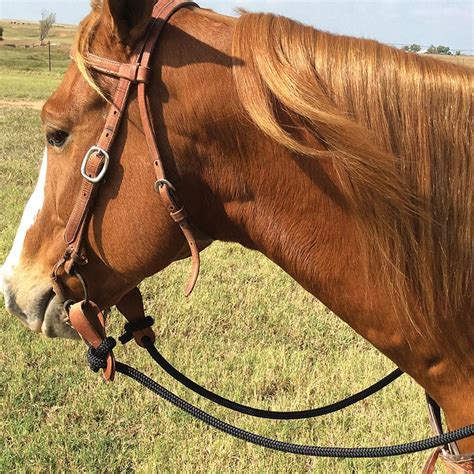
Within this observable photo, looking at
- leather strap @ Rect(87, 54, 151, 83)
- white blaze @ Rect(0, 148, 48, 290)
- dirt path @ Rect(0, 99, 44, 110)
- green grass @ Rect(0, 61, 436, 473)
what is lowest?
dirt path @ Rect(0, 99, 44, 110)

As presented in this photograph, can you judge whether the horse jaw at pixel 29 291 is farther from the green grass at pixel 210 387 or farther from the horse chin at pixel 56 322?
the green grass at pixel 210 387

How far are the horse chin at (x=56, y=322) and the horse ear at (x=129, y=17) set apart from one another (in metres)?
0.79

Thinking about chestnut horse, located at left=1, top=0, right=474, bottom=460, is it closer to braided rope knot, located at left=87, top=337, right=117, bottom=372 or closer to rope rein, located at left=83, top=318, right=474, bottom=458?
rope rein, located at left=83, top=318, right=474, bottom=458

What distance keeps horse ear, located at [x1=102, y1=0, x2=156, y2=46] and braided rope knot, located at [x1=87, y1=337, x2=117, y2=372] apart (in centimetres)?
89

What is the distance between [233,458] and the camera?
3.07 metres

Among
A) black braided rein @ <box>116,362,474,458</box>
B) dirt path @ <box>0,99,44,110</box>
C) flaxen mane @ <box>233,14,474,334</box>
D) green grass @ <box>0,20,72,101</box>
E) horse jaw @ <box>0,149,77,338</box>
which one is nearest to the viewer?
flaxen mane @ <box>233,14,474,334</box>

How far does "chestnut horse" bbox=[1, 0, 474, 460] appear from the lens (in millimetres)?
1271

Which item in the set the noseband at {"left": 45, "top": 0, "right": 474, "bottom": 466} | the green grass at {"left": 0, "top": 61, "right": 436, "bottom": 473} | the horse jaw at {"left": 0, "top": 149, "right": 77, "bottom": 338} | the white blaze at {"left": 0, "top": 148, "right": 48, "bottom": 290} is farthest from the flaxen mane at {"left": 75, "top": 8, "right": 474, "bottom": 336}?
the green grass at {"left": 0, "top": 61, "right": 436, "bottom": 473}

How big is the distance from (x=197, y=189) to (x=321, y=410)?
1.00 meters

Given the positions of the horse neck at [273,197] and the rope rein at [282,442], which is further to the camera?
the rope rein at [282,442]

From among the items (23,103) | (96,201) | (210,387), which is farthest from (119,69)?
(23,103)

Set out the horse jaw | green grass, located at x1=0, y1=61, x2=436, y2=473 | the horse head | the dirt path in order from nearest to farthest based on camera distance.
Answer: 1. the horse head
2. the horse jaw
3. green grass, located at x1=0, y1=61, x2=436, y2=473
4. the dirt path

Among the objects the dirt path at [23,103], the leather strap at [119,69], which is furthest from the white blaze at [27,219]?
the dirt path at [23,103]

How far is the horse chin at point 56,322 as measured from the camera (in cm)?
165
